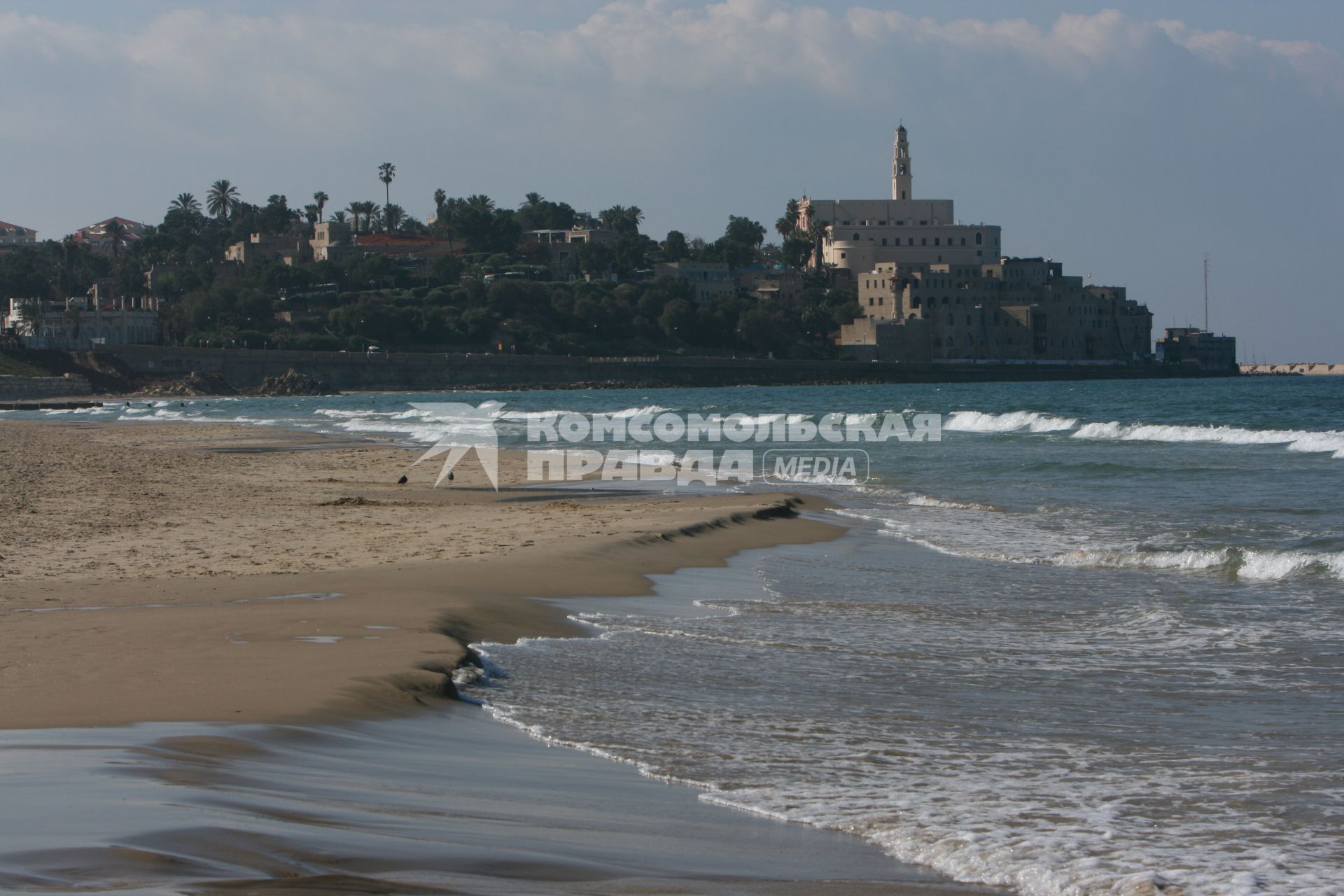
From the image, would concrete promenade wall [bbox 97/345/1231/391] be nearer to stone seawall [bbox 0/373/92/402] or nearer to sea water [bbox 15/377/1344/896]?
stone seawall [bbox 0/373/92/402]

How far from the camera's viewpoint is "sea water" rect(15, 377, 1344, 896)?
5.12 meters

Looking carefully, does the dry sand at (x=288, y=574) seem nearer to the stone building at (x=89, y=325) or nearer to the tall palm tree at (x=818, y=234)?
the stone building at (x=89, y=325)

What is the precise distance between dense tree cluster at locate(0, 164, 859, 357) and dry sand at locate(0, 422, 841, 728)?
109699 mm

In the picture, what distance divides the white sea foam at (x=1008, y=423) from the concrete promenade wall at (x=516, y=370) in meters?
75.8

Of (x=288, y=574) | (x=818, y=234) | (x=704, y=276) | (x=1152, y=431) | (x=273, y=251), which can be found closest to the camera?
(x=288, y=574)

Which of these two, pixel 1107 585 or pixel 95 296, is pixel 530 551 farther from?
pixel 95 296

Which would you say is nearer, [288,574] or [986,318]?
[288,574]

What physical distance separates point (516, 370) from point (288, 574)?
11244 cm

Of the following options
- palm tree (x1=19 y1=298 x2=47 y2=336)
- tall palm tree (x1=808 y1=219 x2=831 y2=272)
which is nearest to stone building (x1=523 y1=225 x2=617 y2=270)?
tall palm tree (x1=808 y1=219 x2=831 y2=272)

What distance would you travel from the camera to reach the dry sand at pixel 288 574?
6.88 m

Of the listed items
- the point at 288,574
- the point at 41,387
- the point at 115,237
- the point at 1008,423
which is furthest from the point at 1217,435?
the point at 115,237

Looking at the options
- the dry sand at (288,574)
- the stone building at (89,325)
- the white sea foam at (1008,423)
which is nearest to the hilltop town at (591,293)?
the stone building at (89,325)

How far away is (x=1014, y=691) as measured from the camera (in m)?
7.75

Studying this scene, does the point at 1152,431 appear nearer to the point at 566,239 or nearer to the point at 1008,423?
the point at 1008,423
